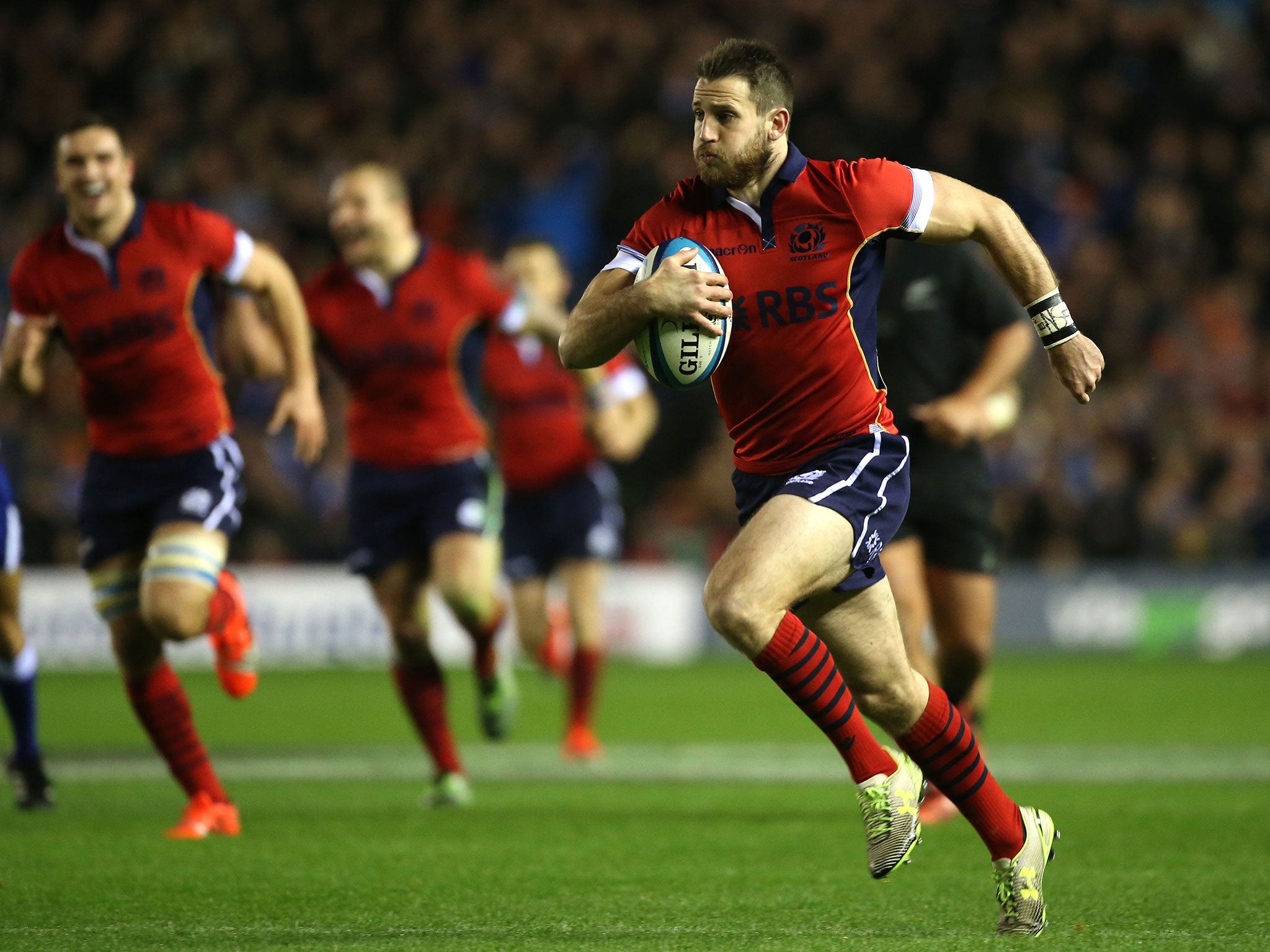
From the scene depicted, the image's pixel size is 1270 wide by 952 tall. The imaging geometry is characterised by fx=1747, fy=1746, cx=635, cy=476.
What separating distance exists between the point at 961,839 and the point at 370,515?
3.13 metres

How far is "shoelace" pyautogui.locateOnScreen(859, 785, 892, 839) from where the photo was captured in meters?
4.68

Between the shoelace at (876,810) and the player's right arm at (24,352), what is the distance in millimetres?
3782

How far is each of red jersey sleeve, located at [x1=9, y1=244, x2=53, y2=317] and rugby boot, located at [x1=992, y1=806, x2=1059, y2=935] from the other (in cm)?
423

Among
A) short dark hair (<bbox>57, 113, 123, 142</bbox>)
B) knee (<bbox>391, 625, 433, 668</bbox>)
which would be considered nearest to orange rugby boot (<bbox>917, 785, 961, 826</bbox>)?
knee (<bbox>391, 625, 433, 668</bbox>)

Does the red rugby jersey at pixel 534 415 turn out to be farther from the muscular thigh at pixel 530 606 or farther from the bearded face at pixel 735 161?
the bearded face at pixel 735 161

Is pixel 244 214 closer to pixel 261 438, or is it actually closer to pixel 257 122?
pixel 257 122

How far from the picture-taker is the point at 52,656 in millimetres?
16531

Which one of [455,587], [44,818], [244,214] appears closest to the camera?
[44,818]

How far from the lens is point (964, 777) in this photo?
4828 mm

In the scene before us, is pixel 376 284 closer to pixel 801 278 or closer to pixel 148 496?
pixel 148 496

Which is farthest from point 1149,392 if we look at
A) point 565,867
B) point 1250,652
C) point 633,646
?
point 565,867

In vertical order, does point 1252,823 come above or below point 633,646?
above

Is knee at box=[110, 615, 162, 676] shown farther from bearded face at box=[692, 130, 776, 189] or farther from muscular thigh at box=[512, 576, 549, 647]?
muscular thigh at box=[512, 576, 549, 647]

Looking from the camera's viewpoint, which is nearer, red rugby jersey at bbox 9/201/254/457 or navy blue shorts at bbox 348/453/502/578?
red rugby jersey at bbox 9/201/254/457
